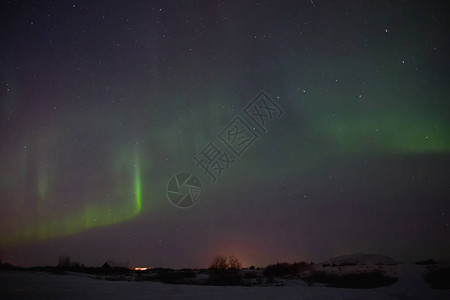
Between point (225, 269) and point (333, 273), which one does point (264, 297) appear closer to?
point (333, 273)

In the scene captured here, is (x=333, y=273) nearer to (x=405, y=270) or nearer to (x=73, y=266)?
(x=405, y=270)

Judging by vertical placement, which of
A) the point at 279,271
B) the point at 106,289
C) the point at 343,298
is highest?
the point at 106,289

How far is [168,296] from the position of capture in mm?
6805

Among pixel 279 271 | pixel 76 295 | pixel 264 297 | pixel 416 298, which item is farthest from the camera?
pixel 279 271

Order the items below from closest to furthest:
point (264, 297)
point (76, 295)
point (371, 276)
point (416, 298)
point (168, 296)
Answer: point (76, 295) < point (168, 296) < point (264, 297) < point (416, 298) < point (371, 276)

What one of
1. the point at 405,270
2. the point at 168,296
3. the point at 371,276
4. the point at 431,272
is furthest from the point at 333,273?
the point at 168,296

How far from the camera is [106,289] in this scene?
7188 millimetres

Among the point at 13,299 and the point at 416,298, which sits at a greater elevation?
the point at 13,299

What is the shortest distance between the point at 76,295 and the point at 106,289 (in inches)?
49.6

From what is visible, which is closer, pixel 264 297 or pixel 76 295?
pixel 76 295

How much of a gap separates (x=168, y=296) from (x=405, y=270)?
18.0m

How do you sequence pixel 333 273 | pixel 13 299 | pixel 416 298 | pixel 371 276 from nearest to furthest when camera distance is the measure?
pixel 13 299 → pixel 416 298 → pixel 371 276 → pixel 333 273

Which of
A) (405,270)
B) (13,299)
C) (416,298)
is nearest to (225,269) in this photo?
(405,270)

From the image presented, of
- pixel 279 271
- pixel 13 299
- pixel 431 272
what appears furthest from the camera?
pixel 279 271
